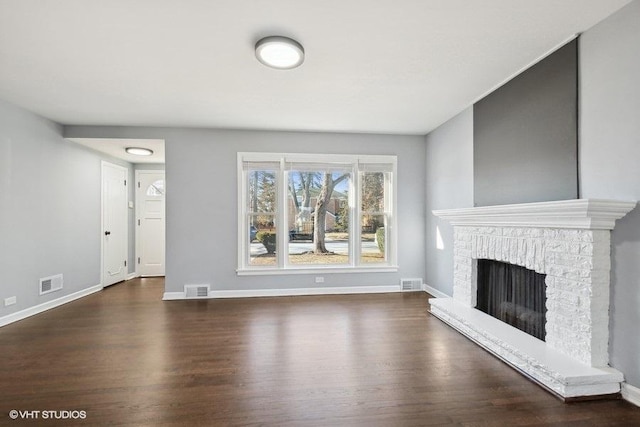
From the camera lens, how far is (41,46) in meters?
2.43

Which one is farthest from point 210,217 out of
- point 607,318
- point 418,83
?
point 607,318

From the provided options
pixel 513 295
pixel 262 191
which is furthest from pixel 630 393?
pixel 262 191

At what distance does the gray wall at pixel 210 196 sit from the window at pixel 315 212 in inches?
5.9

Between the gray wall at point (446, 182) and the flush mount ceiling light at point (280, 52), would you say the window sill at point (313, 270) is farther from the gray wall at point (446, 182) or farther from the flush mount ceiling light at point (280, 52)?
the flush mount ceiling light at point (280, 52)

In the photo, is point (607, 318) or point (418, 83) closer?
point (607, 318)

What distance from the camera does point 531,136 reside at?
2822mm

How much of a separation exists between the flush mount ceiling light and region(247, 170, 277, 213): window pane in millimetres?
2361

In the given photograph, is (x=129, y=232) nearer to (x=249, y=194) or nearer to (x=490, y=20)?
(x=249, y=194)

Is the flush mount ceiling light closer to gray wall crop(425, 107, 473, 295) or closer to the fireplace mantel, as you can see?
the fireplace mantel

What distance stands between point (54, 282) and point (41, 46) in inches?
127

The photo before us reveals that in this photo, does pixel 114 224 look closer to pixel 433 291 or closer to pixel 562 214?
pixel 433 291

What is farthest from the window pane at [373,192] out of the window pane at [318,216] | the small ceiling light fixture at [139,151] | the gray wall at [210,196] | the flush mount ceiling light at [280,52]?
the small ceiling light fixture at [139,151]

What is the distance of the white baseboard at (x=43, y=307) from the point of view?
3522mm

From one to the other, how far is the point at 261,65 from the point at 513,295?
3.27 m
